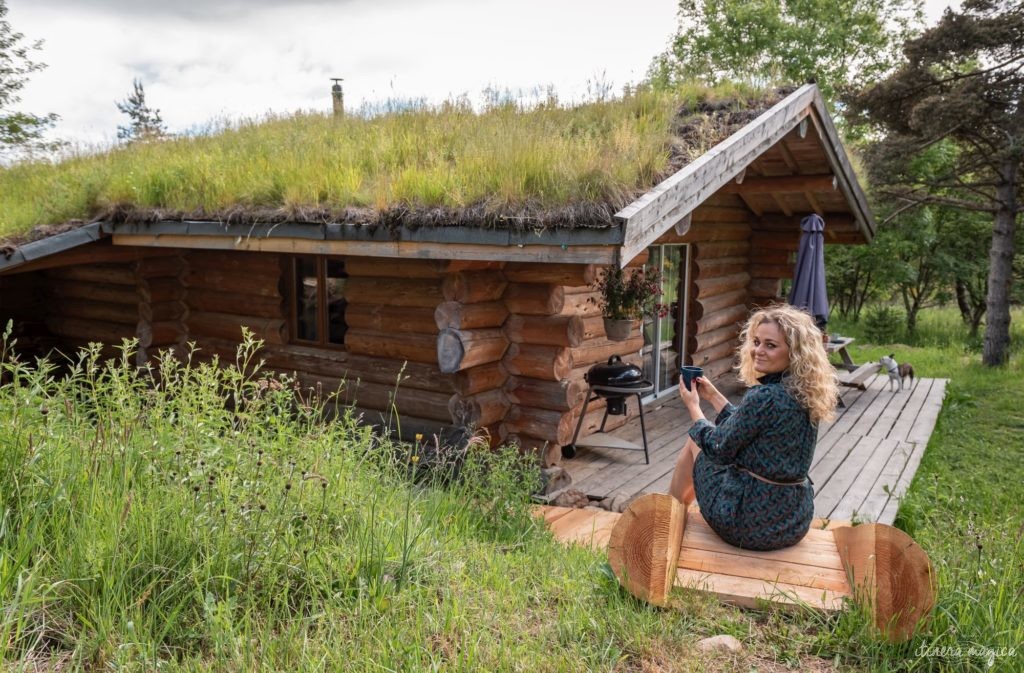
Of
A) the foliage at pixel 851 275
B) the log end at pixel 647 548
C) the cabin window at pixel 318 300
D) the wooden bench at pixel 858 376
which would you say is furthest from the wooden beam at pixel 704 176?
the foliage at pixel 851 275

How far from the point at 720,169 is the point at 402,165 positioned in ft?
9.89

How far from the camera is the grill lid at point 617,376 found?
6938 millimetres

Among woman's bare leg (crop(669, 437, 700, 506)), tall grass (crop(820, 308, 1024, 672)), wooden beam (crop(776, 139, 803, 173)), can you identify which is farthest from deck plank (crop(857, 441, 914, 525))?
wooden beam (crop(776, 139, 803, 173))

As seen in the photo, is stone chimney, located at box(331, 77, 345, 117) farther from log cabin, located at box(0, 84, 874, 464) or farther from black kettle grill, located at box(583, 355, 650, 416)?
black kettle grill, located at box(583, 355, 650, 416)

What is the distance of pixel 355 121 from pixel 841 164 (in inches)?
256

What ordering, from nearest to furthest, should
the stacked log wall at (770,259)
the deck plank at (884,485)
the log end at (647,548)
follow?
the log end at (647,548) < the deck plank at (884,485) < the stacked log wall at (770,259)

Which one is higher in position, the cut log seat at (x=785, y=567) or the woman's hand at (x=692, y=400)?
the woman's hand at (x=692, y=400)

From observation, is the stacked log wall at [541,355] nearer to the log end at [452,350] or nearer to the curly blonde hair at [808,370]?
the log end at [452,350]

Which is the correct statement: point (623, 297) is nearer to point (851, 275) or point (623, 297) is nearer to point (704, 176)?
point (704, 176)

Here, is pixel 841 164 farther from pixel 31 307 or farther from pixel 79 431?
pixel 31 307

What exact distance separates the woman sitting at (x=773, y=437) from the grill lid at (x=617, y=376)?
320 cm

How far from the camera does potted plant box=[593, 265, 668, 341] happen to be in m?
7.21

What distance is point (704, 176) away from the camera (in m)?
6.11

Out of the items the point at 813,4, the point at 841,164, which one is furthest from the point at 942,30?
the point at 813,4
